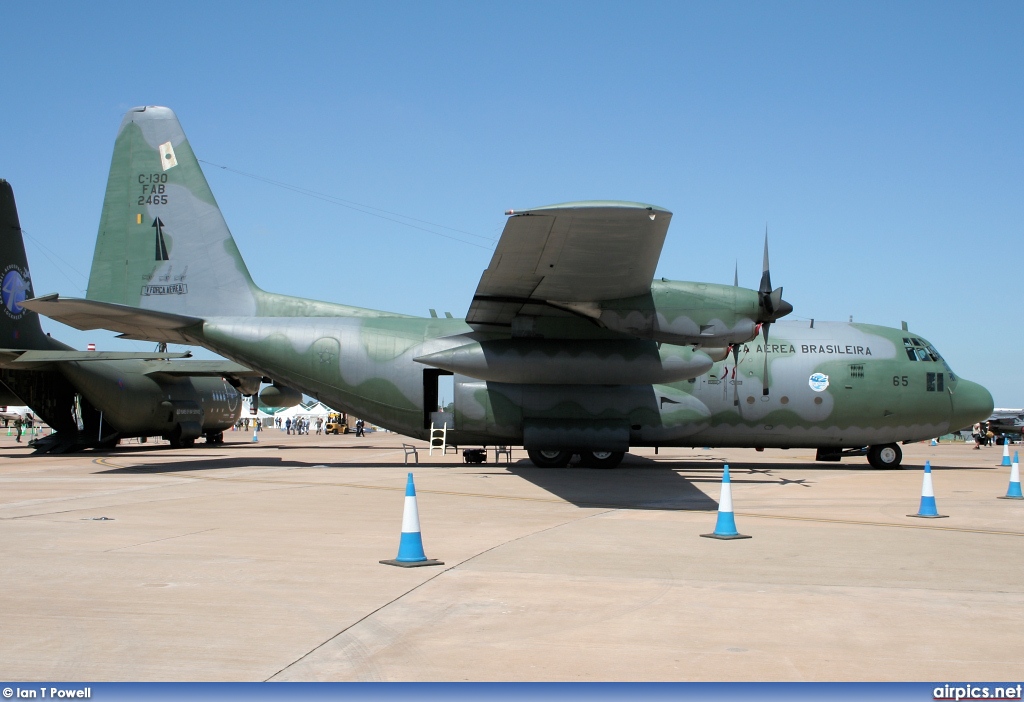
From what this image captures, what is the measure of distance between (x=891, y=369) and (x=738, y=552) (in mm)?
13429

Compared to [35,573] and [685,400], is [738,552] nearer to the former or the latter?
[35,573]

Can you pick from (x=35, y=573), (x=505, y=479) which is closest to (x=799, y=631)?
(x=35, y=573)

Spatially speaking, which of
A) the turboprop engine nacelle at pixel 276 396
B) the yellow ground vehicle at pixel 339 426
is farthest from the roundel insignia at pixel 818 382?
the yellow ground vehicle at pixel 339 426

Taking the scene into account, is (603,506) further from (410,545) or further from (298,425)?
(298,425)

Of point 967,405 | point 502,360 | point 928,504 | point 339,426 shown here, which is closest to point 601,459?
point 502,360

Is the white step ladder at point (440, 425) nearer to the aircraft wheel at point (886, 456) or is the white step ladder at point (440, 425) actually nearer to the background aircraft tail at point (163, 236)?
the background aircraft tail at point (163, 236)

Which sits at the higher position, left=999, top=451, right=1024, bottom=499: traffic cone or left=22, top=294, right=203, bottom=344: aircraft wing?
left=22, top=294, right=203, bottom=344: aircraft wing

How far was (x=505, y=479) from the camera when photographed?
1734 cm

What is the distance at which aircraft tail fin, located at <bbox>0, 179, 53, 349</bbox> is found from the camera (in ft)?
85.1

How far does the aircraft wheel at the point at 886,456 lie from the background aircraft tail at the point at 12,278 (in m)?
24.9

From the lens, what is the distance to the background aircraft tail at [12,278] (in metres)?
26.0

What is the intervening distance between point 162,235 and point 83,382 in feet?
36.2

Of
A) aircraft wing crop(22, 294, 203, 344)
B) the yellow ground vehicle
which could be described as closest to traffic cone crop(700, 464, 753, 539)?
aircraft wing crop(22, 294, 203, 344)

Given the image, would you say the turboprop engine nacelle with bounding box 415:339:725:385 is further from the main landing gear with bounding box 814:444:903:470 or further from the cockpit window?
the main landing gear with bounding box 814:444:903:470
